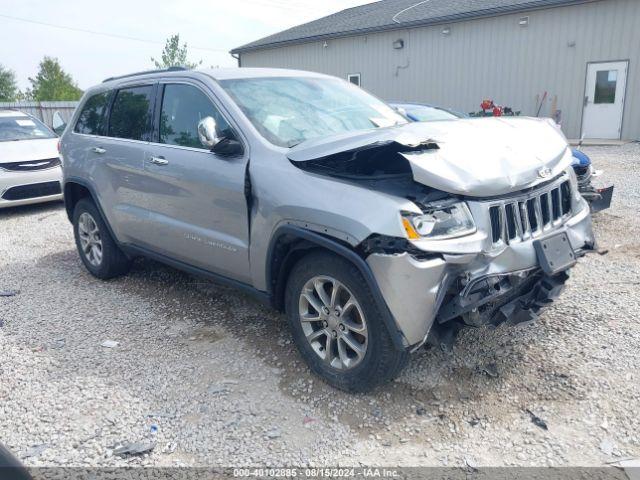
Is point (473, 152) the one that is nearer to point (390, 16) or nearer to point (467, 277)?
point (467, 277)

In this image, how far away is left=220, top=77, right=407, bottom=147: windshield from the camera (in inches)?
142

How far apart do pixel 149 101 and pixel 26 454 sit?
2794 mm

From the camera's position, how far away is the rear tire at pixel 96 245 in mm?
5168

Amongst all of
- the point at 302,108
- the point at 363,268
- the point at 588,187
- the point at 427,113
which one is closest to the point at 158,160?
the point at 302,108

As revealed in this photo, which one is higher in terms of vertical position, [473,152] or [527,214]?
[473,152]

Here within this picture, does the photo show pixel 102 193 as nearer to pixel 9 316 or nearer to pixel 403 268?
pixel 9 316

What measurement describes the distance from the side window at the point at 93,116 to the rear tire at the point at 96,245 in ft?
2.29

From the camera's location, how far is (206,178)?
3.72 m

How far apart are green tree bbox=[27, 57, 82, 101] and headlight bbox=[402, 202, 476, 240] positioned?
168ft

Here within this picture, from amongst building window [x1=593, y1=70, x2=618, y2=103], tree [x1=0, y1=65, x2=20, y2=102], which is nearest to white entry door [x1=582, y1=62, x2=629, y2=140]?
building window [x1=593, y1=70, x2=618, y2=103]

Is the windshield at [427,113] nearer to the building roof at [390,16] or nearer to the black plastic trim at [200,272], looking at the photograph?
the black plastic trim at [200,272]

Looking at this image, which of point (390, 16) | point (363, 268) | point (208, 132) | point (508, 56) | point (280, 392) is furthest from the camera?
point (390, 16)

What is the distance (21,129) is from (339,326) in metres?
8.93

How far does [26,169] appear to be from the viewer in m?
8.54
